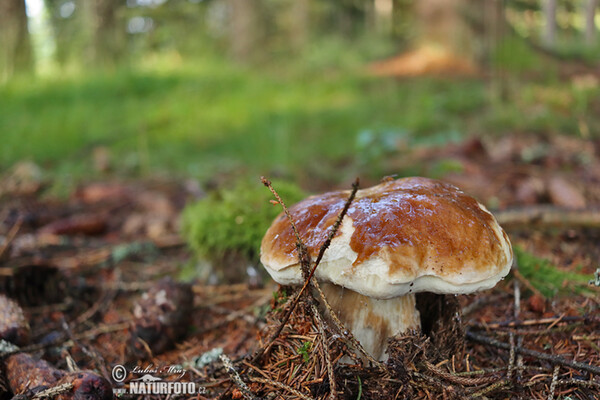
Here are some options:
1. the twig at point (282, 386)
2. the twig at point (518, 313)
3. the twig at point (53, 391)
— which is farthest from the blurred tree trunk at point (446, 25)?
the twig at point (53, 391)

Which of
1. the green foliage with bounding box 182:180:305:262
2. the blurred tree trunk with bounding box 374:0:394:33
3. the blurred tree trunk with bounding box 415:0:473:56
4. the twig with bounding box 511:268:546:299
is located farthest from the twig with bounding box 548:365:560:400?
the blurred tree trunk with bounding box 374:0:394:33

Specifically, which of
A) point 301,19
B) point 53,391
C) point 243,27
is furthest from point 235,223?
point 301,19

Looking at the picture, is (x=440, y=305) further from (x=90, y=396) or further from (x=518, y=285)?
(x=90, y=396)

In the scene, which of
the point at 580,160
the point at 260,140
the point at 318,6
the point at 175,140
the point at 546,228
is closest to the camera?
the point at 546,228

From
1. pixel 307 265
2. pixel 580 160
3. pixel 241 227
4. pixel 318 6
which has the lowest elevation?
pixel 580 160

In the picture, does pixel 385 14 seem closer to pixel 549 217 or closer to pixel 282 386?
pixel 549 217

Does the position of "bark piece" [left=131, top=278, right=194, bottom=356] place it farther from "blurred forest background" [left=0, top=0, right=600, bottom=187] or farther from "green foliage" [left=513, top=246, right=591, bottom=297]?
"blurred forest background" [left=0, top=0, right=600, bottom=187]

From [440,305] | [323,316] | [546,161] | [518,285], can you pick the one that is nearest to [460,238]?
[440,305]
